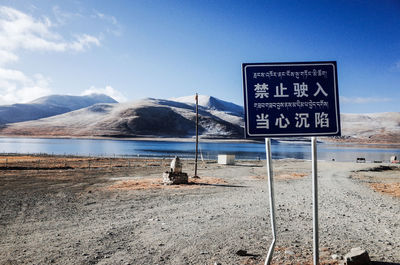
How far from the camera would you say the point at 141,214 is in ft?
32.2

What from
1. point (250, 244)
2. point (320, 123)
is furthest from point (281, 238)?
point (320, 123)

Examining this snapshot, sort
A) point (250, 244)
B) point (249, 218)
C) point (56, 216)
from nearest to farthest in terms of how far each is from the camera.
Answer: point (250, 244), point (249, 218), point (56, 216)

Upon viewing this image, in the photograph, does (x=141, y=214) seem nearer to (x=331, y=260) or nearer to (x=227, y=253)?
(x=227, y=253)

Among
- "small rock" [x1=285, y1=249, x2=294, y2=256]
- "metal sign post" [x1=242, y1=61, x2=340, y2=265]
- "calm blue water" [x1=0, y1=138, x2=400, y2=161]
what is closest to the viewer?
"metal sign post" [x1=242, y1=61, x2=340, y2=265]

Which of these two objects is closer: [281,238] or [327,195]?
[281,238]

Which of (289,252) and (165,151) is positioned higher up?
(289,252)

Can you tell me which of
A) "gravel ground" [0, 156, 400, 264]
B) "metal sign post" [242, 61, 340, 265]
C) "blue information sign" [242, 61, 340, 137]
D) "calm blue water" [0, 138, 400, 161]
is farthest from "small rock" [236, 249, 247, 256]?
"calm blue water" [0, 138, 400, 161]

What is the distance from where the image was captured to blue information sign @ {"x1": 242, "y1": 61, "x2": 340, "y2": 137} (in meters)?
4.05

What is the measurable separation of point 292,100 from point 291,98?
0.04 metres

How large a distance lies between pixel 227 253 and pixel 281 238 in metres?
1.79

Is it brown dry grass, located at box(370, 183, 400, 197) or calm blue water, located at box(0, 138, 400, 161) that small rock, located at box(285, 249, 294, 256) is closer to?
brown dry grass, located at box(370, 183, 400, 197)

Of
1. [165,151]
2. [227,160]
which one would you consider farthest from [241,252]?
[165,151]

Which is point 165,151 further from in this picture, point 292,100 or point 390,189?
point 292,100

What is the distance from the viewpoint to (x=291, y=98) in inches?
163
